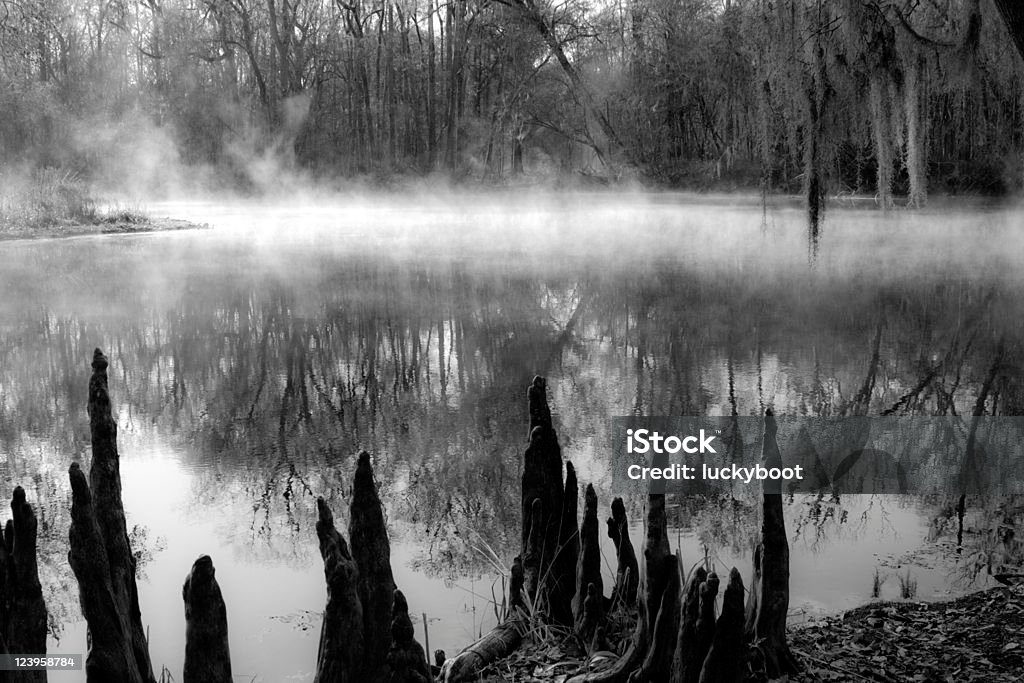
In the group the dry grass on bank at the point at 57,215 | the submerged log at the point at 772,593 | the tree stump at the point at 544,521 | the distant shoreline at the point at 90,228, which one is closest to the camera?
the submerged log at the point at 772,593

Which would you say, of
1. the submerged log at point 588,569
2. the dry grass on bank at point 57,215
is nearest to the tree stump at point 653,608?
the submerged log at point 588,569

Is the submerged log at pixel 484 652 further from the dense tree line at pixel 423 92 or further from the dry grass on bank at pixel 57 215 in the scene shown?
the dry grass on bank at pixel 57 215

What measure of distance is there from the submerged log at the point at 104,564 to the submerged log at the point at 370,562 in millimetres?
505

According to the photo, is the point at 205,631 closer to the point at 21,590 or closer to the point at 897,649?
the point at 21,590

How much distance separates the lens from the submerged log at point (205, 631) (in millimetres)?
1967

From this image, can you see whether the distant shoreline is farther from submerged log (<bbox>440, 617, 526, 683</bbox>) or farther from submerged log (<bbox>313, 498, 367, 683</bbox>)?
submerged log (<bbox>313, 498, 367, 683</bbox>)

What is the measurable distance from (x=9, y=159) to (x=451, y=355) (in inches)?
971

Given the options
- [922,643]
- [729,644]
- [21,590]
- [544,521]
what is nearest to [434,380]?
[544,521]

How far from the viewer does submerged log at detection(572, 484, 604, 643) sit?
2688 mm

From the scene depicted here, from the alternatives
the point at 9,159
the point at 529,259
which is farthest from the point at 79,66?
the point at 529,259

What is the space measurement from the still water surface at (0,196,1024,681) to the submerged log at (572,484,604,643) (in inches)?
16.3

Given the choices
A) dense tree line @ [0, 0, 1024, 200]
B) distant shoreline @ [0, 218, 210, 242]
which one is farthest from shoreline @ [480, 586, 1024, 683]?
distant shoreline @ [0, 218, 210, 242]

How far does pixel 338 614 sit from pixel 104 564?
53cm

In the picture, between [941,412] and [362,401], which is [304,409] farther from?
[941,412]
